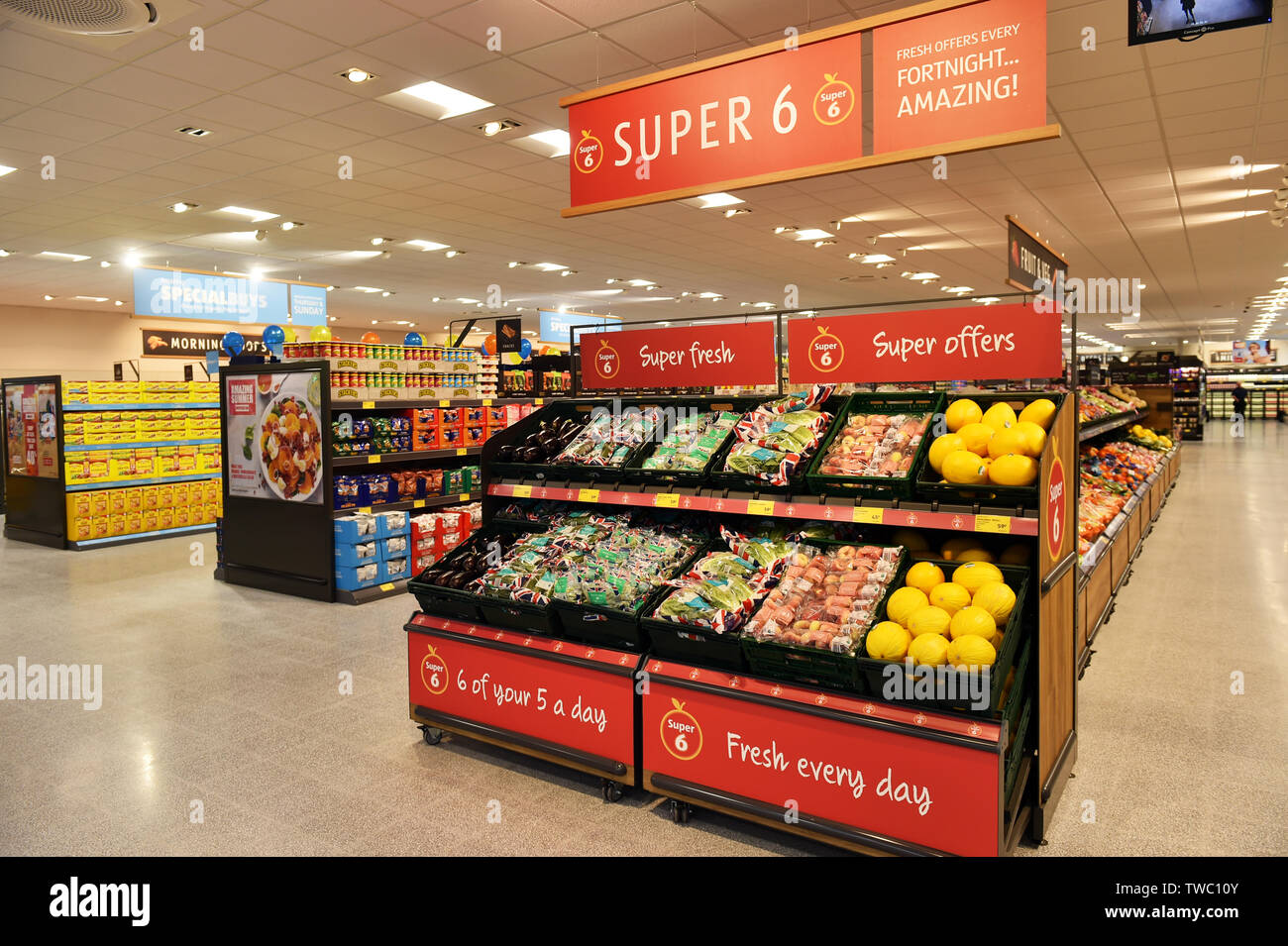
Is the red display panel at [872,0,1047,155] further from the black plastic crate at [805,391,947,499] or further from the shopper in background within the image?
the shopper in background

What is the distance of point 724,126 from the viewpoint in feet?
11.1

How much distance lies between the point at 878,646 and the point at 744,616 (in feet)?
1.77

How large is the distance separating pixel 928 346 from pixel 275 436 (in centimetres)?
554

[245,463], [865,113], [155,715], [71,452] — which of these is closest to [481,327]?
[71,452]

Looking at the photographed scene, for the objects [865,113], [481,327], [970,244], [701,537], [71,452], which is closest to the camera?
[701,537]

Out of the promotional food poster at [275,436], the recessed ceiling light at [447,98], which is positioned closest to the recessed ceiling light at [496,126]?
the recessed ceiling light at [447,98]

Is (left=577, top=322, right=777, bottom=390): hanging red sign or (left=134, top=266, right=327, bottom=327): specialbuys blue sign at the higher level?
(left=134, top=266, right=327, bottom=327): specialbuys blue sign

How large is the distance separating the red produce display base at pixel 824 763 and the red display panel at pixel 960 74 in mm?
2010

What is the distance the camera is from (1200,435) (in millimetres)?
24469

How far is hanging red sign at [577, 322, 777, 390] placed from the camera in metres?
3.72

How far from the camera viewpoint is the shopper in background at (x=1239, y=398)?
113ft

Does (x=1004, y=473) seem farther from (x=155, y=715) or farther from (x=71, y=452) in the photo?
(x=71, y=452)

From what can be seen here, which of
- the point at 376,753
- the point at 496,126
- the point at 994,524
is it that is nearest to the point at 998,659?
the point at 994,524

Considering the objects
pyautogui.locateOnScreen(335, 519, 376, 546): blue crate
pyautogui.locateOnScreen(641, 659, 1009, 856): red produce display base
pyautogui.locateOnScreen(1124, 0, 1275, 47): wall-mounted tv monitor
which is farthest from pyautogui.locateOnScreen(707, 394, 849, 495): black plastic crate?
pyautogui.locateOnScreen(335, 519, 376, 546): blue crate
